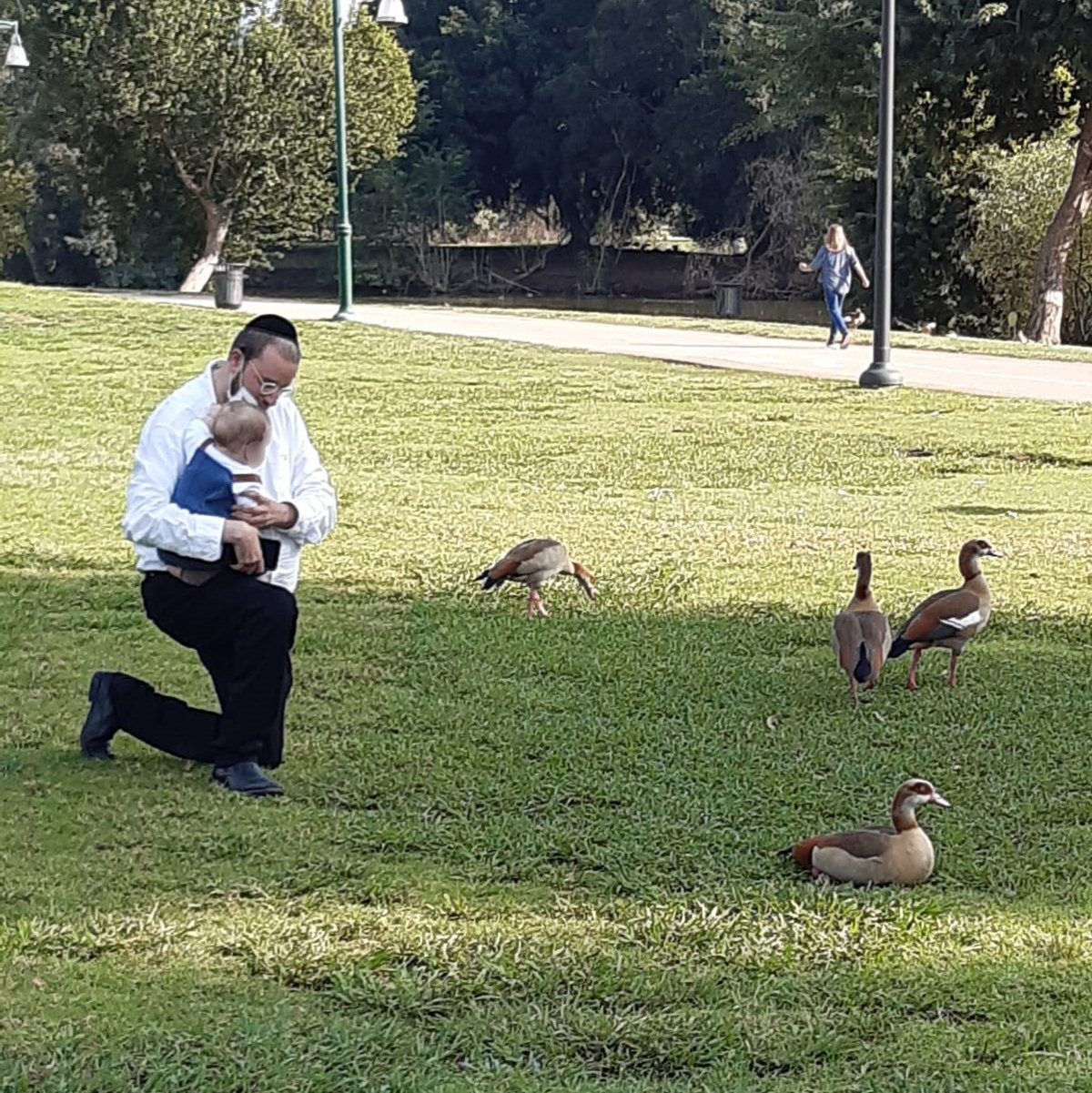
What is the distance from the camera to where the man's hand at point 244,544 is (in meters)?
5.28

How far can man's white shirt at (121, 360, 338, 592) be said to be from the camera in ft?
17.3

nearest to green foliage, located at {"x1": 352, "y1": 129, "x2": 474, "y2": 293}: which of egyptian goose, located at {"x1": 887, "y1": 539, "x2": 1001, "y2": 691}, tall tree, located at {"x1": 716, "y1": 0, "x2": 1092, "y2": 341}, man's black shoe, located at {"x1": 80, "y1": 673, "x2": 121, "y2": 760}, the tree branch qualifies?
the tree branch

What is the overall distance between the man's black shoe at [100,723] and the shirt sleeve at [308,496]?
0.89 m

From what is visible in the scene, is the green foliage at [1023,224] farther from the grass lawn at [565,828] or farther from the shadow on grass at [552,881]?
the shadow on grass at [552,881]

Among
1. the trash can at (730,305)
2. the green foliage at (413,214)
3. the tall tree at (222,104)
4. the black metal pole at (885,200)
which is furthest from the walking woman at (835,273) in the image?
the green foliage at (413,214)

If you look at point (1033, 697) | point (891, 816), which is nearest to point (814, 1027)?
point (891, 816)

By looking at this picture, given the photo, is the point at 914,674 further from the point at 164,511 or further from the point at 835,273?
the point at 835,273

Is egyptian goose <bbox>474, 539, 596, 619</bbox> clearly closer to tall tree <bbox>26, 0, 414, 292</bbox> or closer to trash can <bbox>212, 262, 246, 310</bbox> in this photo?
trash can <bbox>212, 262, 246, 310</bbox>

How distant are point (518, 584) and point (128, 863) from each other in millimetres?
4149

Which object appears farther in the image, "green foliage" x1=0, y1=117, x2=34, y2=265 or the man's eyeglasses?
"green foliage" x1=0, y1=117, x2=34, y2=265

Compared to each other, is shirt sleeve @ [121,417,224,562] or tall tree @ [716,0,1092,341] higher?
tall tree @ [716,0,1092,341]

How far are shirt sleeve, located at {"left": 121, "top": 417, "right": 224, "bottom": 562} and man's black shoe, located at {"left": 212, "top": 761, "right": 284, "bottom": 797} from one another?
76 cm

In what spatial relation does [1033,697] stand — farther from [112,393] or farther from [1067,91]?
[1067,91]

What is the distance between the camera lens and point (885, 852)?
477 centimetres
